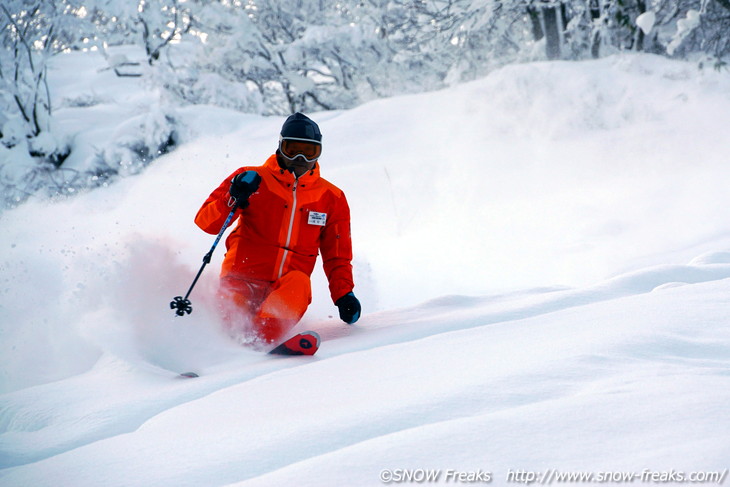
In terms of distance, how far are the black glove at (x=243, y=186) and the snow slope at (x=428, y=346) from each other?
62 centimetres

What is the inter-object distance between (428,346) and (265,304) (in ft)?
3.68

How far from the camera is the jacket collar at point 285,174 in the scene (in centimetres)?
370

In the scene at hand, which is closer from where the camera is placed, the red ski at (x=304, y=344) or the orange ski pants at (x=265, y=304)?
the red ski at (x=304, y=344)

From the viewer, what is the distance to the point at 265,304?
3443mm

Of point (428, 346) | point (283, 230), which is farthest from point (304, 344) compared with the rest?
point (283, 230)

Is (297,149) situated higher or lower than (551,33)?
higher

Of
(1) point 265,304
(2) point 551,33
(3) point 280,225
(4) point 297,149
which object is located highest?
(4) point 297,149

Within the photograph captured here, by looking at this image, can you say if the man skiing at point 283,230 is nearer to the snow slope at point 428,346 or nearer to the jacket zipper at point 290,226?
the jacket zipper at point 290,226

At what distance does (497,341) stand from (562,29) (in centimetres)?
1019

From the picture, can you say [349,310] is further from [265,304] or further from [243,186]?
[243,186]

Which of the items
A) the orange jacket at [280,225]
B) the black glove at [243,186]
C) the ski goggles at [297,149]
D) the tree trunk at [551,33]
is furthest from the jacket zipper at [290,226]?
the tree trunk at [551,33]

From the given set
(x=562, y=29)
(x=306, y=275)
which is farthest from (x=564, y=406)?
(x=562, y=29)

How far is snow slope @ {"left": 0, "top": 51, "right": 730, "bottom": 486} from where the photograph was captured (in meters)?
1.61

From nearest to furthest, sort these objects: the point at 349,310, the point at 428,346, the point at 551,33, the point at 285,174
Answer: the point at 428,346 < the point at 349,310 < the point at 285,174 < the point at 551,33
